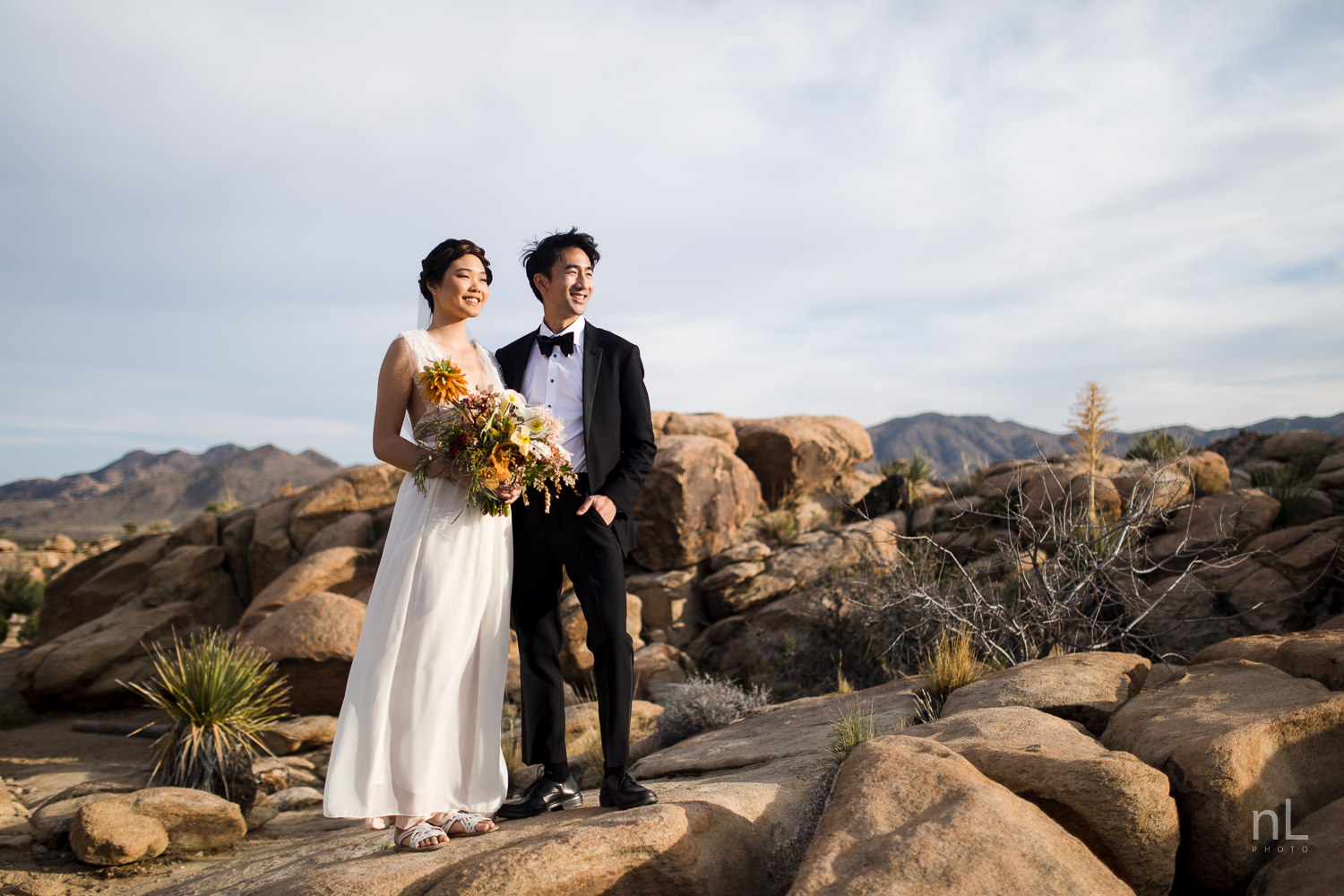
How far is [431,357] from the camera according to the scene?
167 inches

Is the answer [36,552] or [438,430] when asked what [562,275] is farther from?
[36,552]

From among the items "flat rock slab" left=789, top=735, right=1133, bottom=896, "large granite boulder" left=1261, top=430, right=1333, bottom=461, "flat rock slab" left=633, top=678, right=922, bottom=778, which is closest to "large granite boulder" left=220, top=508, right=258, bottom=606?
"flat rock slab" left=633, top=678, right=922, bottom=778

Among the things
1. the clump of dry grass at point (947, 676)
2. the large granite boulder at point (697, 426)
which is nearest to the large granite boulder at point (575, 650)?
the large granite boulder at point (697, 426)

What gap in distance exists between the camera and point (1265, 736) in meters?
3.84

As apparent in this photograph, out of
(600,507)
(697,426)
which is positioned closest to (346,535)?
(697,426)

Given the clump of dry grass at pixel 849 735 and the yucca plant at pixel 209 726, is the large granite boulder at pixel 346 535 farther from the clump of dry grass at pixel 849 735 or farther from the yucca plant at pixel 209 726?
the clump of dry grass at pixel 849 735

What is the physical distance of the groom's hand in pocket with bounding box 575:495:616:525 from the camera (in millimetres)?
4074

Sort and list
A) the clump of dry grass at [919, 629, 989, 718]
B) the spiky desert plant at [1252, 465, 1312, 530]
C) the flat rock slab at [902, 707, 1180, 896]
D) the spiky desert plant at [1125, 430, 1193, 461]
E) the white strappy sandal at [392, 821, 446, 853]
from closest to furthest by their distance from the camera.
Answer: the flat rock slab at [902, 707, 1180, 896], the white strappy sandal at [392, 821, 446, 853], the clump of dry grass at [919, 629, 989, 718], the spiky desert plant at [1252, 465, 1312, 530], the spiky desert plant at [1125, 430, 1193, 461]

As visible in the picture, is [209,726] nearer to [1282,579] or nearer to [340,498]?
[340,498]

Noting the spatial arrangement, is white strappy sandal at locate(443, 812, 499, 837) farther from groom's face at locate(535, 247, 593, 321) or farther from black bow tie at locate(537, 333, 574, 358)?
groom's face at locate(535, 247, 593, 321)

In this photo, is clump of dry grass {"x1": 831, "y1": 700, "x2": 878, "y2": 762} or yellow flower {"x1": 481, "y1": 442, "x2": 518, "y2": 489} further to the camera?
clump of dry grass {"x1": 831, "y1": 700, "x2": 878, "y2": 762}

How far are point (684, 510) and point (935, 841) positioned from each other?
29.1ft

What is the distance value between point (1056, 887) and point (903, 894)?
58cm

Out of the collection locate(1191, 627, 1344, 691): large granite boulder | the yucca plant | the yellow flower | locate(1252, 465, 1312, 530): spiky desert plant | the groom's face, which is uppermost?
the groom's face
